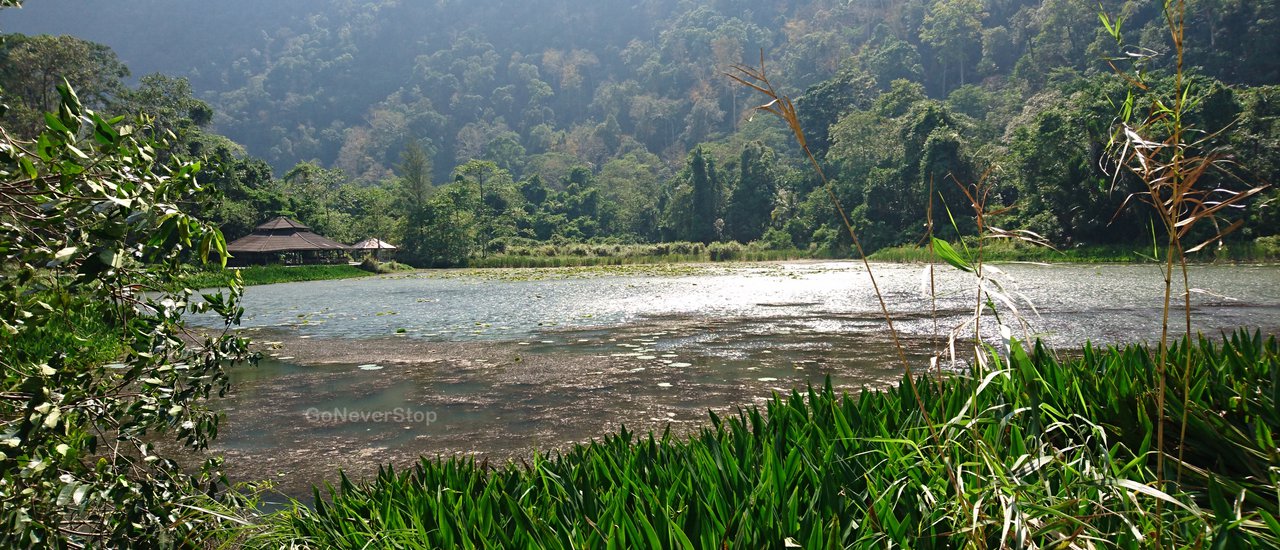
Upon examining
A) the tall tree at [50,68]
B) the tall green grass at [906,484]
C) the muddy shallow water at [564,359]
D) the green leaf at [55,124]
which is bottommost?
the muddy shallow water at [564,359]

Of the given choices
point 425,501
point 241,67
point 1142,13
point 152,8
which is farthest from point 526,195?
point 152,8

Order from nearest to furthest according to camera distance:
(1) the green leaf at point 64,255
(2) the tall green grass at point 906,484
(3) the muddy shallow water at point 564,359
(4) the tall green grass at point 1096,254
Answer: (2) the tall green grass at point 906,484, (1) the green leaf at point 64,255, (3) the muddy shallow water at point 564,359, (4) the tall green grass at point 1096,254

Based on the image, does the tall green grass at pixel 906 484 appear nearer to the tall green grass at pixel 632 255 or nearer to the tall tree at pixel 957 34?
the tall green grass at pixel 632 255

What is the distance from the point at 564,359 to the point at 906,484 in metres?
6.75

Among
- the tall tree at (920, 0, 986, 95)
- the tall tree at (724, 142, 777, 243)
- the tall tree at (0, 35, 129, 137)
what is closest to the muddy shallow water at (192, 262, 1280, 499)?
the tall tree at (0, 35, 129, 137)

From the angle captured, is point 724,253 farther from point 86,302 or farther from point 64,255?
point 64,255

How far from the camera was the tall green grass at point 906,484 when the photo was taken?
1.43 meters

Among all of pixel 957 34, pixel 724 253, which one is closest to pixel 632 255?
pixel 724 253

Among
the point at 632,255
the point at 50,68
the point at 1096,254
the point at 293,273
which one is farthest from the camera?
the point at 632,255

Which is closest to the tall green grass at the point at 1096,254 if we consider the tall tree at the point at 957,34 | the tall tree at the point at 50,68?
the tall tree at the point at 50,68

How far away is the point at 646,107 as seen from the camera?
11681 cm

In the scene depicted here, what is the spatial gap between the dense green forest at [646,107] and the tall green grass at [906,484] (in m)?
0.59

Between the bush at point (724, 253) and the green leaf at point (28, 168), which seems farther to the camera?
the bush at point (724, 253)

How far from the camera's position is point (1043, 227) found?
28719mm
